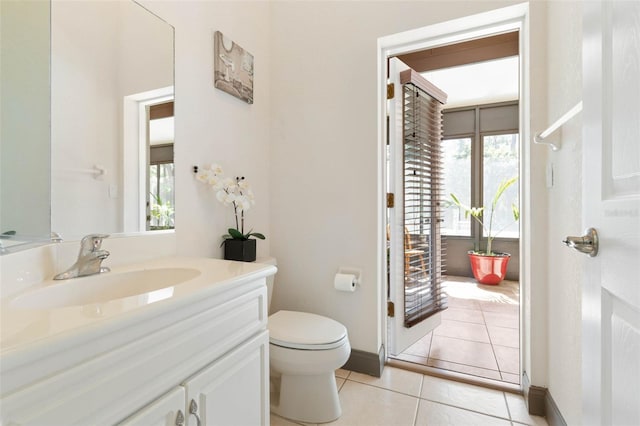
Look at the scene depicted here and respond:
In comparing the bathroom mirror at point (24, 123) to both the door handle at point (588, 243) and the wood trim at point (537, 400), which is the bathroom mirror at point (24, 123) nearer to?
the door handle at point (588, 243)

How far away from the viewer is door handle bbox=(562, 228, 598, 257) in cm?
69

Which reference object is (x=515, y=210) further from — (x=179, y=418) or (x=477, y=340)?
(x=179, y=418)

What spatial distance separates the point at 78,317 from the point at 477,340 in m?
2.60

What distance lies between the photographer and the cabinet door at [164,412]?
674 millimetres

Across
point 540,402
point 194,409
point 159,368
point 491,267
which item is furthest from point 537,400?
point 491,267

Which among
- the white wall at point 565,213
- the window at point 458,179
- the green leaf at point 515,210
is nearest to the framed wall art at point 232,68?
the white wall at point 565,213

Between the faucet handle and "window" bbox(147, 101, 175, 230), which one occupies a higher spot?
"window" bbox(147, 101, 175, 230)

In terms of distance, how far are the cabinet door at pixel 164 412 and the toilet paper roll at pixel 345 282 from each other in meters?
1.18

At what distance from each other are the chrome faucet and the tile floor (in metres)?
1.86

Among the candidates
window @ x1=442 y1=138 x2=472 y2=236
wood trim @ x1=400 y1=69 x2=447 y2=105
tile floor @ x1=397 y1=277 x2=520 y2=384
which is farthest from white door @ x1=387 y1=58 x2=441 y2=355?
window @ x1=442 y1=138 x2=472 y2=236

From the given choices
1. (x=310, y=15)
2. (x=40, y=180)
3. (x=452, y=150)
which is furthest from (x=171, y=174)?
(x=452, y=150)

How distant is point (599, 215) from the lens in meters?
0.68

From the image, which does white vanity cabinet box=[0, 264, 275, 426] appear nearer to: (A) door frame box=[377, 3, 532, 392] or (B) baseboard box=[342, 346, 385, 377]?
(B) baseboard box=[342, 346, 385, 377]

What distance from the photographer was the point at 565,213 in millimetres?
1255
